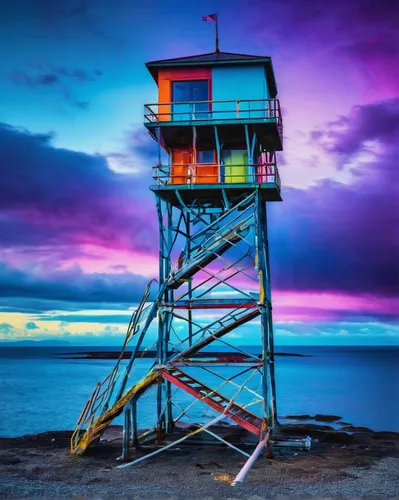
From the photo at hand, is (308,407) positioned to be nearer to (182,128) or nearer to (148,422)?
(148,422)

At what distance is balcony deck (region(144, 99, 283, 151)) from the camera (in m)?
23.6

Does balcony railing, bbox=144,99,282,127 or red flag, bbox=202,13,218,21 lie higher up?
red flag, bbox=202,13,218,21

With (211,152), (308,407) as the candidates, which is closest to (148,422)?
(308,407)

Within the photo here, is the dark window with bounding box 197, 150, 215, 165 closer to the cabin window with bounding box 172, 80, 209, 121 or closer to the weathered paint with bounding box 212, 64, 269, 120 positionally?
the cabin window with bounding box 172, 80, 209, 121

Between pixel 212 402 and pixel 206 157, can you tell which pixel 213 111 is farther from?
pixel 212 402

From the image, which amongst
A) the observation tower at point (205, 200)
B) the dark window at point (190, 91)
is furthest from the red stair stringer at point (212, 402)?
the dark window at point (190, 91)

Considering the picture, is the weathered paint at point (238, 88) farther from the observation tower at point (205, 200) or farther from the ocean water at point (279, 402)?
the ocean water at point (279, 402)

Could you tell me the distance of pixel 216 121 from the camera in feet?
77.5

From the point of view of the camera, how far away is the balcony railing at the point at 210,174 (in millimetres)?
23969

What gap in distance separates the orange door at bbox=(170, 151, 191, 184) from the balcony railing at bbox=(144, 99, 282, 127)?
1.74 meters

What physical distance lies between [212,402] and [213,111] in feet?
35.8

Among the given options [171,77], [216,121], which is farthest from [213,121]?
[171,77]

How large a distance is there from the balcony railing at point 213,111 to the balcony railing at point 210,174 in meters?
1.88

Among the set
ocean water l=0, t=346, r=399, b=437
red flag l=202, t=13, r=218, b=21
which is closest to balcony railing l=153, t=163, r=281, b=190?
red flag l=202, t=13, r=218, b=21
